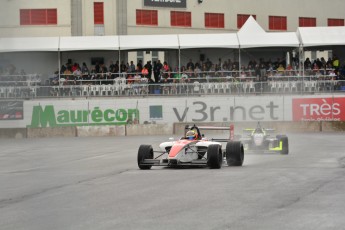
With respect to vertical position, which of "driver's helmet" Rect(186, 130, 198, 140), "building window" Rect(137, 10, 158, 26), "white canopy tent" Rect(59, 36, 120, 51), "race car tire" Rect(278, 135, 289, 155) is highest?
"building window" Rect(137, 10, 158, 26)

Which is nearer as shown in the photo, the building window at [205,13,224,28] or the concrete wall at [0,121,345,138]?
the concrete wall at [0,121,345,138]

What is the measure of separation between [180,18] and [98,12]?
5.85 m

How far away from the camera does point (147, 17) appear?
156 feet

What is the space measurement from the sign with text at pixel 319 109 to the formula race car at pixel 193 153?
58.2 feet

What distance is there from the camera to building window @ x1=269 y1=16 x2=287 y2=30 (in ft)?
173

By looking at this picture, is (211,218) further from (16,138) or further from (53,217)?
(16,138)

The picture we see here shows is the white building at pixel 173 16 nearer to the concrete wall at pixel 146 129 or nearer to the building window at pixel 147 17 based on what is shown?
the building window at pixel 147 17

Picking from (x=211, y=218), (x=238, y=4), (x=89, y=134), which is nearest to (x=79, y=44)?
(x=89, y=134)

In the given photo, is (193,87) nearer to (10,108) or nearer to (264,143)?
(264,143)

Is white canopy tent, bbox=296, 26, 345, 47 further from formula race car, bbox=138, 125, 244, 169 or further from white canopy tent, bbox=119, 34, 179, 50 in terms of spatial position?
formula race car, bbox=138, 125, 244, 169

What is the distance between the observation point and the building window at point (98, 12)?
149ft

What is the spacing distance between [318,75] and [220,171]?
21.1 metres

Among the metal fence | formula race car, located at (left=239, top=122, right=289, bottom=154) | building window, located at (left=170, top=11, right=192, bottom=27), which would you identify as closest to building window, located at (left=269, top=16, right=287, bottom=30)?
building window, located at (left=170, top=11, right=192, bottom=27)

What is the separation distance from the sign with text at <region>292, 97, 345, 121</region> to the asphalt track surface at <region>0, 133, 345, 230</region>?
14.5 metres
